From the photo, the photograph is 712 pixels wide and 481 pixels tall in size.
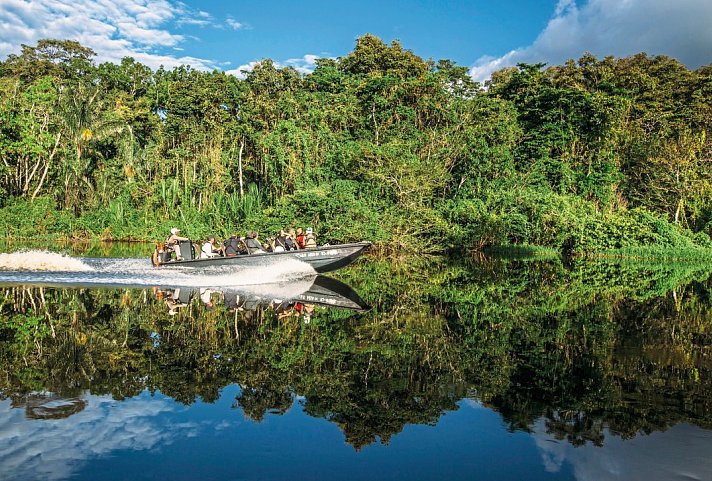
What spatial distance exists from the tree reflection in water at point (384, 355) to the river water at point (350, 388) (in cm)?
4

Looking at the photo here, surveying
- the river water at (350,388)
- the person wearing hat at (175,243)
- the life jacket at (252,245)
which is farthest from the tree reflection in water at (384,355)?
the life jacket at (252,245)

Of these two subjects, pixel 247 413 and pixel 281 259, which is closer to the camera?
pixel 247 413

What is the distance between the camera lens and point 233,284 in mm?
17406

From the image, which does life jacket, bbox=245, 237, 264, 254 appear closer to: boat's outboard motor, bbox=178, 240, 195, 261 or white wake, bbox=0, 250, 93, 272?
boat's outboard motor, bbox=178, 240, 195, 261

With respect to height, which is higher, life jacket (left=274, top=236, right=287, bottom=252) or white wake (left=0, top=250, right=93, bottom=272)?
life jacket (left=274, top=236, right=287, bottom=252)

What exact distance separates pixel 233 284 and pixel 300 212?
11.8 meters

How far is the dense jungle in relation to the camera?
101 feet

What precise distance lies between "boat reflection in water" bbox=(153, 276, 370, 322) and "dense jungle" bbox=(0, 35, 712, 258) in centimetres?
1082

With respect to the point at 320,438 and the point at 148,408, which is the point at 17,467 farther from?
the point at 320,438

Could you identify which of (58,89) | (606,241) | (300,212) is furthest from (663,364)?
(58,89)

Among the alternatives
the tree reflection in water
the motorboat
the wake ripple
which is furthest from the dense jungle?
the tree reflection in water

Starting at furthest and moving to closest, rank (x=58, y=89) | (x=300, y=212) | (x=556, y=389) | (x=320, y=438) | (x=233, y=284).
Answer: (x=58, y=89) → (x=300, y=212) → (x=233, y=284) → (x=556, y=389) → (x=320, y=438)

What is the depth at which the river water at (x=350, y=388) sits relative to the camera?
5.19 metres

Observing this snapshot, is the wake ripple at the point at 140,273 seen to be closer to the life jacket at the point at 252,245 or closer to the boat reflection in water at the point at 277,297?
the boat reflection in water at the point at 277,297
